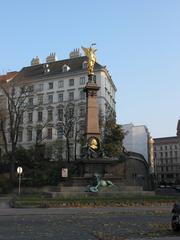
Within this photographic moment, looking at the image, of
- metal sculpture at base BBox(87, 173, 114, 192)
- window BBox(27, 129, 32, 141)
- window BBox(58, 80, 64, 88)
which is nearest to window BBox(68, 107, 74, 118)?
window BBox(27, 129, 32, 141)

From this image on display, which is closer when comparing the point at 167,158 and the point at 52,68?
the point at 52,68

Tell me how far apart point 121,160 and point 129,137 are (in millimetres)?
48864

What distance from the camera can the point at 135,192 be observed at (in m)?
32.2

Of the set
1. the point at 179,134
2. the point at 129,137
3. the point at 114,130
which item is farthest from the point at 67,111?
the point at 179,134

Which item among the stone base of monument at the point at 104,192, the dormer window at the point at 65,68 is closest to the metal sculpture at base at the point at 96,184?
the stone base of monument at the point at 104,192

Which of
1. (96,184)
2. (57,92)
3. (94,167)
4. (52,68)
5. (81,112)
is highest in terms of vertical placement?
(52,68)

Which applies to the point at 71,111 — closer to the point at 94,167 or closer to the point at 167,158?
the point at 94,167

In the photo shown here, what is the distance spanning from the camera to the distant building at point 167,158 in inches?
6093

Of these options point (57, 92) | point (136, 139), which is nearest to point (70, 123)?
point (57, 92)

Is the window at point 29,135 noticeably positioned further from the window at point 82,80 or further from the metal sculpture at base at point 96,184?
the metal sculpture at base at point 96,184

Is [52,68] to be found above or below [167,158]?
above

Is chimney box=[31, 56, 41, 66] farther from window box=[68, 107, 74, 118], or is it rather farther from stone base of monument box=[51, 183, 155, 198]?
stone base of monument box=[51, 183, 155, 198]

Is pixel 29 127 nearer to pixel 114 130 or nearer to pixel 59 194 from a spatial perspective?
pixel 114 130

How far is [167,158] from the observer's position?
160m
